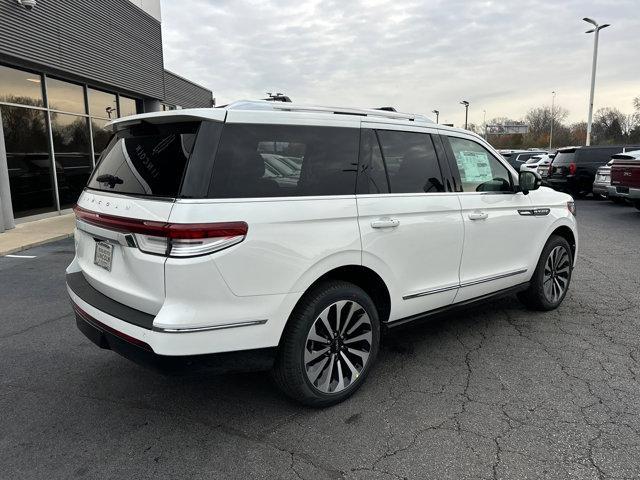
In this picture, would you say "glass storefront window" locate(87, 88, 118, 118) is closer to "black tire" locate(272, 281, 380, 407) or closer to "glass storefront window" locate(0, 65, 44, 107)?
"glass storefront window" locate(0, 65, 44, 107)

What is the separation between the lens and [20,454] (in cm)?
266

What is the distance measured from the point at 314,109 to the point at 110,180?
4.48 ft

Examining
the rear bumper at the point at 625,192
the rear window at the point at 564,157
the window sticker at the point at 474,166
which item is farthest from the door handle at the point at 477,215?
the rear window at the point at 564,157

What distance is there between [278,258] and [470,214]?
6.09 ft

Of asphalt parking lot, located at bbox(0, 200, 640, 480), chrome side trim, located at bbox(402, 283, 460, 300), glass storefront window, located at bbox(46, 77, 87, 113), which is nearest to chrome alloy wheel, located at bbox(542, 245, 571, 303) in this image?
asphalt parking lot, located at bbox(0, 200, 640, 480)

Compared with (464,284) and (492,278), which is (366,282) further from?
(492,278)

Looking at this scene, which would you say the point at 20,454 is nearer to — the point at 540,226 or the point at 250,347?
the point at 250,347

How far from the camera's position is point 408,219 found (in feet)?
11.1

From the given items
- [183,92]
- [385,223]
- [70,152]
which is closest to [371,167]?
[385,223]

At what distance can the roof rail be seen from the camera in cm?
288

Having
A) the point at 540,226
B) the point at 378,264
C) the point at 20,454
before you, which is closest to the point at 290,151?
the point at 378,264

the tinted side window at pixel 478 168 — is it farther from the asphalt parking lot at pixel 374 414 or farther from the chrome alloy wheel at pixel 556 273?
the asphalt parking lot at pixel 374 414

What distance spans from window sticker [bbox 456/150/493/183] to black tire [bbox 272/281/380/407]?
4.82 feet

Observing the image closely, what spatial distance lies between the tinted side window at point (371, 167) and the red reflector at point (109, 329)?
1581 millimetres
